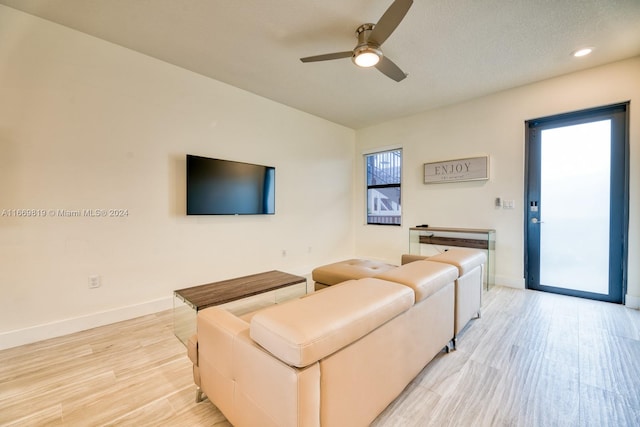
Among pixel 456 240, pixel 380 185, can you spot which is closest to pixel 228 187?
pixel 380 185

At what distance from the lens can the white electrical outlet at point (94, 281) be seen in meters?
2.53

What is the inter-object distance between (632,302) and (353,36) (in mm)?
4077

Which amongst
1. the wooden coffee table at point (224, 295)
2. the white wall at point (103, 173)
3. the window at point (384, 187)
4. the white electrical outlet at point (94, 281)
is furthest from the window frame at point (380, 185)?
the white electrical outlet at point (94, 281)

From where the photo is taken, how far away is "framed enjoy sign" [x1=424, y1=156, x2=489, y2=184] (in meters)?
3.85

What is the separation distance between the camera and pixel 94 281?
100 inches

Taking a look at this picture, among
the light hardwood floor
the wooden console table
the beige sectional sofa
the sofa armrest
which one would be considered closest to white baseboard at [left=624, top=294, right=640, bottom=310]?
the light hardwood floor

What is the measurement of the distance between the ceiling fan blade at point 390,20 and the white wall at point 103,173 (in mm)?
2149

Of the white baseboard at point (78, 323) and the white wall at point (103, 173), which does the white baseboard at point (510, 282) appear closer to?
the white wall at point (103, 173)

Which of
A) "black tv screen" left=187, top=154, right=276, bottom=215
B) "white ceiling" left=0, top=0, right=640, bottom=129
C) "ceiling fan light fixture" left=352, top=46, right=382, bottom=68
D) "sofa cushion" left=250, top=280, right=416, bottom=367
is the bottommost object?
"sofa cushion" left=250, top=280, right=416, bottom=367

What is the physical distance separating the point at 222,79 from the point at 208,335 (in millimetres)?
3132

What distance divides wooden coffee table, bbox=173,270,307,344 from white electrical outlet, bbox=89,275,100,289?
0.73 m

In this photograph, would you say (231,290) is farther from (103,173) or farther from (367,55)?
(367,55)

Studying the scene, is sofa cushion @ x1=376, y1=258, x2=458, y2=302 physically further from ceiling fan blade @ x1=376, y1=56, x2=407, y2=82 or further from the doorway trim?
the doorway trim

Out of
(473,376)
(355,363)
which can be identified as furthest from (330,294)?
(473,376)
